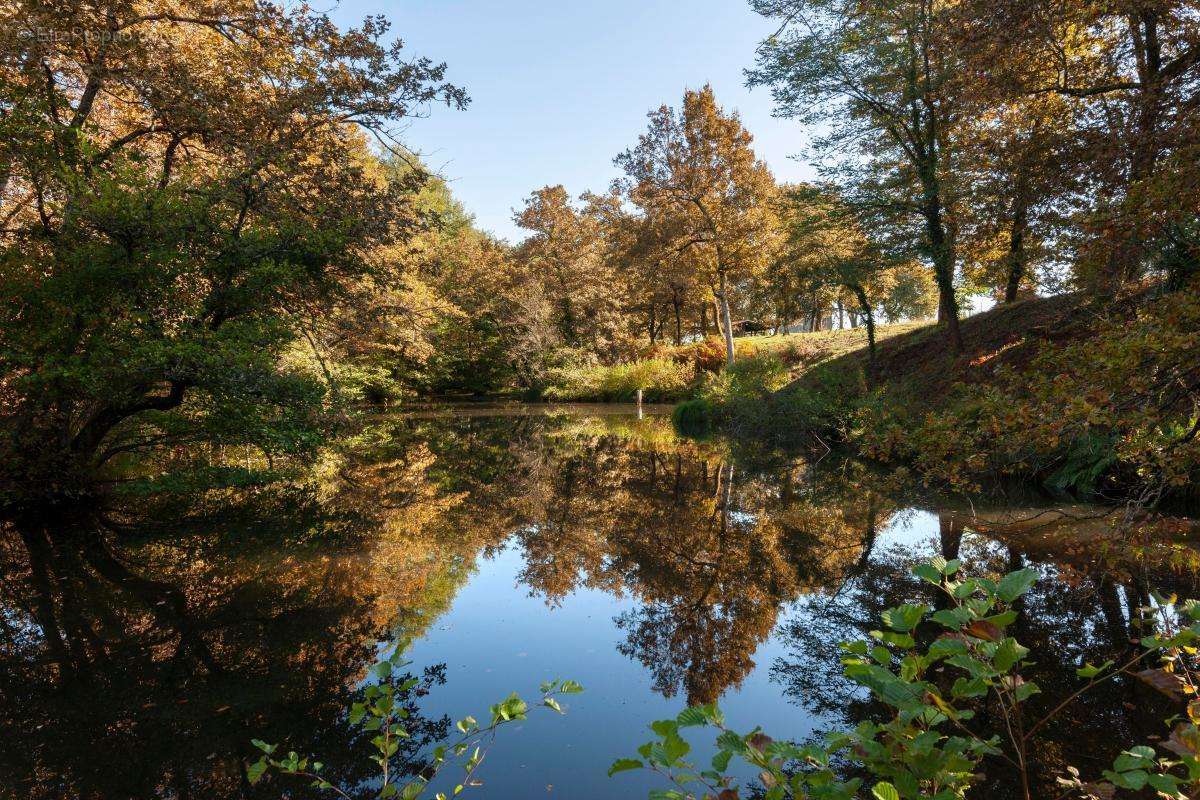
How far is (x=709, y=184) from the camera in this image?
2495cm

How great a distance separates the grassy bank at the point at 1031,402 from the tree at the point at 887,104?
1.84 meters

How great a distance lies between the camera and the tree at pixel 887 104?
1353 centimetres

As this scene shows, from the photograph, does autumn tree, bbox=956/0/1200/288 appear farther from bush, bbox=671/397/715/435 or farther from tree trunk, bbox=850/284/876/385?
bush, bbox=671/397/715/435

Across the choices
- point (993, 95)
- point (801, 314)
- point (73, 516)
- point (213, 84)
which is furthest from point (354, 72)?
point (801, 314)

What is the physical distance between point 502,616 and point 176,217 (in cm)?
601

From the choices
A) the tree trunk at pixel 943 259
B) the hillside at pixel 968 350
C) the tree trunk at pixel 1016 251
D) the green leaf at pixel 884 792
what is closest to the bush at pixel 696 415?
the hillside at pixel 968 350

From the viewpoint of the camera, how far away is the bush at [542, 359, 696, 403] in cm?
2950

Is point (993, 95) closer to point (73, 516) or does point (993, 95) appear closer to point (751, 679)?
point (751, 679)

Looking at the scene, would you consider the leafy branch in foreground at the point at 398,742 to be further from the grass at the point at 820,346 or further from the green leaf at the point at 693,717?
the grass at the point at 820,346

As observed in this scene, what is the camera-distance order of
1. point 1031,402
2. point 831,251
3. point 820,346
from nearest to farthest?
point 1031,402 < point 831,251 < point 820,346

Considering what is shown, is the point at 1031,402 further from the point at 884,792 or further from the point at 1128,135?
the point at 884,792

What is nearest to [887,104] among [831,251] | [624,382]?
[831,251]

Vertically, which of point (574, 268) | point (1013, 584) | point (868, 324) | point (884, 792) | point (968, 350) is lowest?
point (884, 792)

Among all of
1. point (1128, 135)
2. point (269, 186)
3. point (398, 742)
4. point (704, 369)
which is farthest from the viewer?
point (704, 369)
